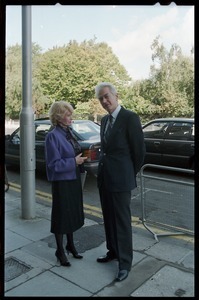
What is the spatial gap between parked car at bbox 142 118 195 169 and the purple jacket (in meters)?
3.95

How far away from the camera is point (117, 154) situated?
8.93 ft

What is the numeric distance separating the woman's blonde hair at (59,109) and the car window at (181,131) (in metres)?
4.50

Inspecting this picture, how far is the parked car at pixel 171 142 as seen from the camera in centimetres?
680

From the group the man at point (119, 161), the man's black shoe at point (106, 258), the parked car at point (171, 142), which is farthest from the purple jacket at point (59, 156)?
the parked car at point (171, 142)

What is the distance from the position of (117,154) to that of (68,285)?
→ 1.24 meters

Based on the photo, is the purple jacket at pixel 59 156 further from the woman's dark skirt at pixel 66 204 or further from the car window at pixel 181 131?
the car window at pixel 181 131

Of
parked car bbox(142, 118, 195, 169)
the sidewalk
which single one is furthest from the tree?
parked car bbox(142, 118, 195, 169)

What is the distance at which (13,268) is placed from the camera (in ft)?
10.1

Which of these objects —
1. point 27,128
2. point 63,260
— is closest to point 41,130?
point 27,128

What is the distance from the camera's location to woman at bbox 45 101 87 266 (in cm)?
286

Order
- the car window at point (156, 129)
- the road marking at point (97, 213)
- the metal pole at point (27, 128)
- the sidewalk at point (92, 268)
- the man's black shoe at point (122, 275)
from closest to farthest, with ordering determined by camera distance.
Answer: the sidewalk at point (92, 268) < the man's black shoe at point (122, 275) < the road marking at point (97, 213) < the metal pole at point (27, 128) < the car window at point (156, 129)

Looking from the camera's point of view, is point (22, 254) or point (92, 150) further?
point (92, 150)

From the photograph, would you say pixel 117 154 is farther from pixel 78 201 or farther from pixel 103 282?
pixel 103 282
